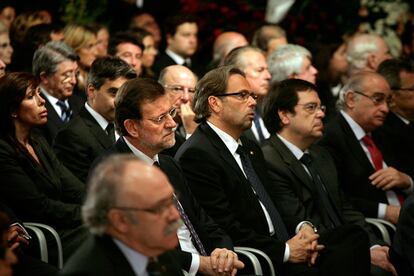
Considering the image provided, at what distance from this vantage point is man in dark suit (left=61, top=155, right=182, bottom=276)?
3.36m

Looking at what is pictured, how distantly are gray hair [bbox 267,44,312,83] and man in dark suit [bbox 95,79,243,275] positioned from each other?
10.5 ft

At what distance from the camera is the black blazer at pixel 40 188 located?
4.96m

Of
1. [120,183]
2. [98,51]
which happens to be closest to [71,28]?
[98,51]

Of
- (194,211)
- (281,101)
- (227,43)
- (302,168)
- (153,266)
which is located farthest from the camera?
(227,43)

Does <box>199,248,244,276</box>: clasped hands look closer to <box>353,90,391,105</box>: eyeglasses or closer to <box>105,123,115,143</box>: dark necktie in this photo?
<box>105,123,115,143</box>: dark necktie

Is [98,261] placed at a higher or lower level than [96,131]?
higher

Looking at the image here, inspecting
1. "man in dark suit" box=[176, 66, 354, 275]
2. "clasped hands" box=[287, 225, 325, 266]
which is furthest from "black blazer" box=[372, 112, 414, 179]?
"clasped hands" box=[287, 225, 325, 266]

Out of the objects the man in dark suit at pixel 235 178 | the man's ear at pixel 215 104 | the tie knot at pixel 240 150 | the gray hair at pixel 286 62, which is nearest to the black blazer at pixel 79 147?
the man in dark suit at pixel 235 178

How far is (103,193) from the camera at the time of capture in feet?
11.1

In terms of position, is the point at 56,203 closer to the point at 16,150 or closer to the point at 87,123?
the point at 16,150

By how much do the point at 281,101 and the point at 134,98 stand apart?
60.2 inches

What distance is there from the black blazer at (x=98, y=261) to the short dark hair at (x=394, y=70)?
15.2 feet

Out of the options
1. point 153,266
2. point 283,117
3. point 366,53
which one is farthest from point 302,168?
point 366,53

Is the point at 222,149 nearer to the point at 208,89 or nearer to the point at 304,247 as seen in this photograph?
the point at 208,89
